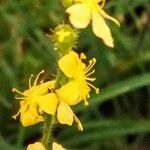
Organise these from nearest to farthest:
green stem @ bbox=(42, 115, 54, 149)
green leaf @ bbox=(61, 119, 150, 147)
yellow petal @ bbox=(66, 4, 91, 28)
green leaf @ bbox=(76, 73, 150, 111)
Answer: yellow petal @ bbox=(66, 4, 91, 28) < green stem @ bbox=(42, 115, 54, 149) < green leaf @ bbox=(76, 73, 150, 111) < green leaf @ bbox=(61, 119, 150, 147)

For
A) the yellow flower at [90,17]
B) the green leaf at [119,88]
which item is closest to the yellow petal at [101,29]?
the yellow flower at [90,17]

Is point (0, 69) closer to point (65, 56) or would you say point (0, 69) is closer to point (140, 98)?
point (140, 98)

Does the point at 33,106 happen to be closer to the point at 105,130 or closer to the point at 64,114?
the point at 64,114

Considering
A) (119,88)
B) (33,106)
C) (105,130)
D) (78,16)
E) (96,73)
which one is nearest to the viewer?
(78,16)

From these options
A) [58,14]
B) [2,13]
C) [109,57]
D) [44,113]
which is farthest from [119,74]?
[44,113]

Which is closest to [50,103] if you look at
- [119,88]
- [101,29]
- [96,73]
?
[101,29]

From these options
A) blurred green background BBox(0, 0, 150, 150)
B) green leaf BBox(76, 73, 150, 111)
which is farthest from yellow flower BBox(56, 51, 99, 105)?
blurred green background BBox(0, 0, 150, 150)

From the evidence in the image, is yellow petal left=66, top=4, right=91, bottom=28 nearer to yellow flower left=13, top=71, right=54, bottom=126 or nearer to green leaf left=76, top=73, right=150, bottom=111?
yellow flower left=13, top=71, right=54, bottom=126
